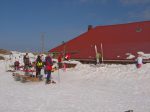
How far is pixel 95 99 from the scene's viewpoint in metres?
12.0

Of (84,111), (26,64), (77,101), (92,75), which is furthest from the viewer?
(26,64)

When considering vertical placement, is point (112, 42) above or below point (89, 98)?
above

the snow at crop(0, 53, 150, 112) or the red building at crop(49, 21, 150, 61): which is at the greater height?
the red building at crop(49, 21, 150, 61)

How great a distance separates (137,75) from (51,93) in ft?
23.4

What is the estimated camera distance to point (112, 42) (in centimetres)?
2955

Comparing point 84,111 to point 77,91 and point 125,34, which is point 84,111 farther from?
point 125,34

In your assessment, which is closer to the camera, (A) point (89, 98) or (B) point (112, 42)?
(A) point (89, 98)

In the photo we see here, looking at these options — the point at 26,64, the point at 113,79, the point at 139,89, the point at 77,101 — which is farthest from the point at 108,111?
the point at 26,64

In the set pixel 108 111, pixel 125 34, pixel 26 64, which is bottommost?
pixel 108 111

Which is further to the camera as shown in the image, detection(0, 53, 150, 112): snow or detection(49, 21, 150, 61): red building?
detection(49, 21, 150, 61): red building

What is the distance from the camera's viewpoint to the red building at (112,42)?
26984 mm

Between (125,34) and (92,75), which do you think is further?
(125,34)

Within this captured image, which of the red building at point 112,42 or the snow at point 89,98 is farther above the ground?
the red building at point 112,42

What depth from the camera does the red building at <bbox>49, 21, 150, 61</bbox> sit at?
27.0 m
